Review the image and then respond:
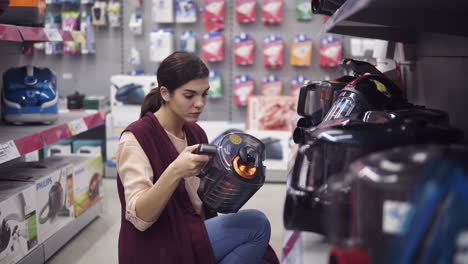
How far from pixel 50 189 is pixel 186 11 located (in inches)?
126

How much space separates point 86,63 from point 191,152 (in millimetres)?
4918

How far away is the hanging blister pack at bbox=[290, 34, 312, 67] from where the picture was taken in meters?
6.01

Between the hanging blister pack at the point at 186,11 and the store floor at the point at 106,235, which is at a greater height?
Result: the hanging blister pack at the point at 186,11

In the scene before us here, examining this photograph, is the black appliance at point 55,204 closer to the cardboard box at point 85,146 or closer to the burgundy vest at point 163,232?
the burgundy vest at point 163,232

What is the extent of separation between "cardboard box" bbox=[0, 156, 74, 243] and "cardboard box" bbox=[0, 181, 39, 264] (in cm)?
8

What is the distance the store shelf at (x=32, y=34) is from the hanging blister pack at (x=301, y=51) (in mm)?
2698

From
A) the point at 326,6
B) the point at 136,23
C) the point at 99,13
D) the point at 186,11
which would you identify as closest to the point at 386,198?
the point at 326,6

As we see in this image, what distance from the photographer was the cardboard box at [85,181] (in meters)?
3.86

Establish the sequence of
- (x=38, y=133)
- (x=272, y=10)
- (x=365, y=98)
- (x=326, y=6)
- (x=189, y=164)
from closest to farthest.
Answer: (x=365, y=98)
(x=189, y=164)
(x=326, y=6)
(x=38, y=133)
(x=272, y=10)

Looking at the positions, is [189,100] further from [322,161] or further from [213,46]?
[213,46]

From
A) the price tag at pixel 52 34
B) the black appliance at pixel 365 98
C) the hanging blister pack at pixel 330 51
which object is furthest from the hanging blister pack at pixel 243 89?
the black appliance at pixel 365 98

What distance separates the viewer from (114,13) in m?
6.17

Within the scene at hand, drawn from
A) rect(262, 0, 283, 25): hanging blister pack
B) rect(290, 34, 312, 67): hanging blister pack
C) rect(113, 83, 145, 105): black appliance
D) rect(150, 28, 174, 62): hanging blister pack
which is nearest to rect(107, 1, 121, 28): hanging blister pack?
rect(150, 28, 174, 62): hanging blister pack

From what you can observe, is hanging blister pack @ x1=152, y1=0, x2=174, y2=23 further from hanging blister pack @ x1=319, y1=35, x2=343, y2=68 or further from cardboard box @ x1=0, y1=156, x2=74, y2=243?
cardboard box @ x1=0, y1=156, x2=74, y2=243
